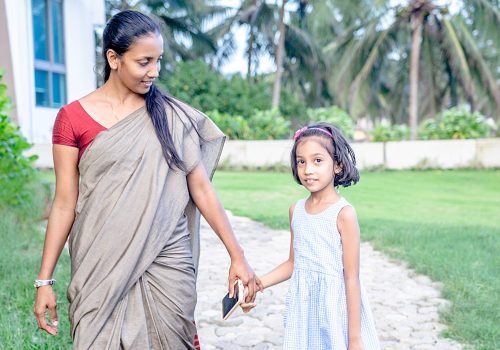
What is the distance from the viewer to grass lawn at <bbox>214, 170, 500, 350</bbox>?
405 cm

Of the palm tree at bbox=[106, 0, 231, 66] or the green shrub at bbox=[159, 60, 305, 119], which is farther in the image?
the palm tree at bbox=[106, 0, 231, 66]

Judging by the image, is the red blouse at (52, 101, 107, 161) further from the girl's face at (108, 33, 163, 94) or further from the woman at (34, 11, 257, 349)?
the girl's face at (108, 33, 163, 94)

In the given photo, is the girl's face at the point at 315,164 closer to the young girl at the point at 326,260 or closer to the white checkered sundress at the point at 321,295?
the young girl at the point at 326,260

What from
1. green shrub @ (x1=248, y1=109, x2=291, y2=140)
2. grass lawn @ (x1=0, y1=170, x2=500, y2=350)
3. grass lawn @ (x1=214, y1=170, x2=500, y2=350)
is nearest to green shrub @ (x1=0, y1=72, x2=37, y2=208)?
grass lawn @ (x1=0, y1=170, x2=500, y2=350)

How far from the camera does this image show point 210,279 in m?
5.08

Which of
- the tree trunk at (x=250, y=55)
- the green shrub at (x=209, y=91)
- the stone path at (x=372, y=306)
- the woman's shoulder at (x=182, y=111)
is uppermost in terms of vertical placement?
the tree trunk at (x=250, y=55)

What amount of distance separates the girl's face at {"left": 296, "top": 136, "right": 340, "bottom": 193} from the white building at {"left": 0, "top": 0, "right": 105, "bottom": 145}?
31.4ft

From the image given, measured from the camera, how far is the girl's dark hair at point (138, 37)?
2.00m

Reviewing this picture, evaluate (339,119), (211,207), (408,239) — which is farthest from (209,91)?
(211,207)

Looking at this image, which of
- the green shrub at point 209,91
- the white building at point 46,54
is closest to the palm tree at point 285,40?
the green shrub at point 209,91

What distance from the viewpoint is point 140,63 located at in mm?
2018

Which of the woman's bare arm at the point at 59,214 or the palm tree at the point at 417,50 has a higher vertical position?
the palm tree at the point at 417,50

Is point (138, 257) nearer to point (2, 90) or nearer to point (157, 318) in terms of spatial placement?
point (157, 318)

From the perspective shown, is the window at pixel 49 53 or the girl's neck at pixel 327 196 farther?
the window at pixel 49 53
